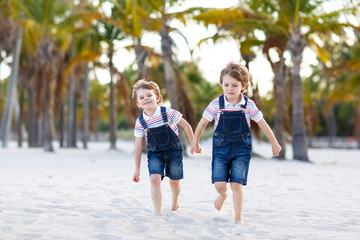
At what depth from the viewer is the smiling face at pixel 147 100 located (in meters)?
4.04

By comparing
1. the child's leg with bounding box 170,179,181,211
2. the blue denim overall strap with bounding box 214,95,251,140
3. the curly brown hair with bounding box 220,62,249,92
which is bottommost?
the child's leg with bounding box 170,179,181,211

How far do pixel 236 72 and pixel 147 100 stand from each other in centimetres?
87

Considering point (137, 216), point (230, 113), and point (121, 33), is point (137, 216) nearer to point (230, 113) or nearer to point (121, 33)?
point (230, 113)

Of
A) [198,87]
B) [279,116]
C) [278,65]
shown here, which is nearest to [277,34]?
[278,65]

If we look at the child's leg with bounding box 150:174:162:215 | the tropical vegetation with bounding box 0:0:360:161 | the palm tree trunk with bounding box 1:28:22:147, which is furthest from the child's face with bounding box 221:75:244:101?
the palm tree trunk with bounding box 1:28:22:147

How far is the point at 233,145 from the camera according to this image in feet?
12.6

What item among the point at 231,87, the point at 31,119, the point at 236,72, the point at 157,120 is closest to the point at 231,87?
the point at 231,87

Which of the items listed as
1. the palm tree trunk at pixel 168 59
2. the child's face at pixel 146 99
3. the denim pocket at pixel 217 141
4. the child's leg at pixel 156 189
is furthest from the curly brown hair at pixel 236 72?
the palm tree trunk at pixel 168 59

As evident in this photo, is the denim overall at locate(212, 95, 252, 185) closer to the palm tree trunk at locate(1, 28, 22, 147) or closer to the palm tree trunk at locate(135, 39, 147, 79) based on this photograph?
the palm tree trunk at locate(135, 39, 147, 79)

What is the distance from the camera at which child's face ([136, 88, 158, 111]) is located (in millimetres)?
4043

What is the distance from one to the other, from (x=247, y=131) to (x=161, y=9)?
1113 cm

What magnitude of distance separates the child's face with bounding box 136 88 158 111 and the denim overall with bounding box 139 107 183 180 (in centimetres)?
12

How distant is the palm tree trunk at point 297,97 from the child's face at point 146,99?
986 centimetres

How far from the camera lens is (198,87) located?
39.3 m
